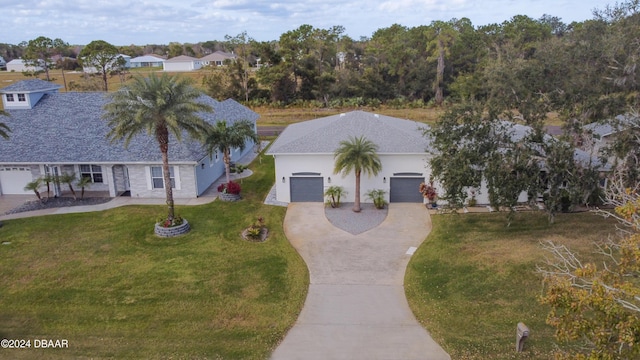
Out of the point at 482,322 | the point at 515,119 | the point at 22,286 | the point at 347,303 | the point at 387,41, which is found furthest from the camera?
the point at 387,41

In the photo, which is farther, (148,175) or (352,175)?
(148,175)

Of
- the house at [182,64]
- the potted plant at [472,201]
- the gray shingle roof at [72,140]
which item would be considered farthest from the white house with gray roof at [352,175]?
the house at [182,64]

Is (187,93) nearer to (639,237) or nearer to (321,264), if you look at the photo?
(321,264)

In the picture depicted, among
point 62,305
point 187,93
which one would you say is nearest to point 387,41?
point 187,93

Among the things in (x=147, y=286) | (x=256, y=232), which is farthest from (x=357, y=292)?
(x=147, y=286)

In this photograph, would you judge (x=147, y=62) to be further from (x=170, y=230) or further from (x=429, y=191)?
(x=429, y=191)

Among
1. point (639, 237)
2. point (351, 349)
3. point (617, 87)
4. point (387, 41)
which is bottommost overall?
point (351, 349)
